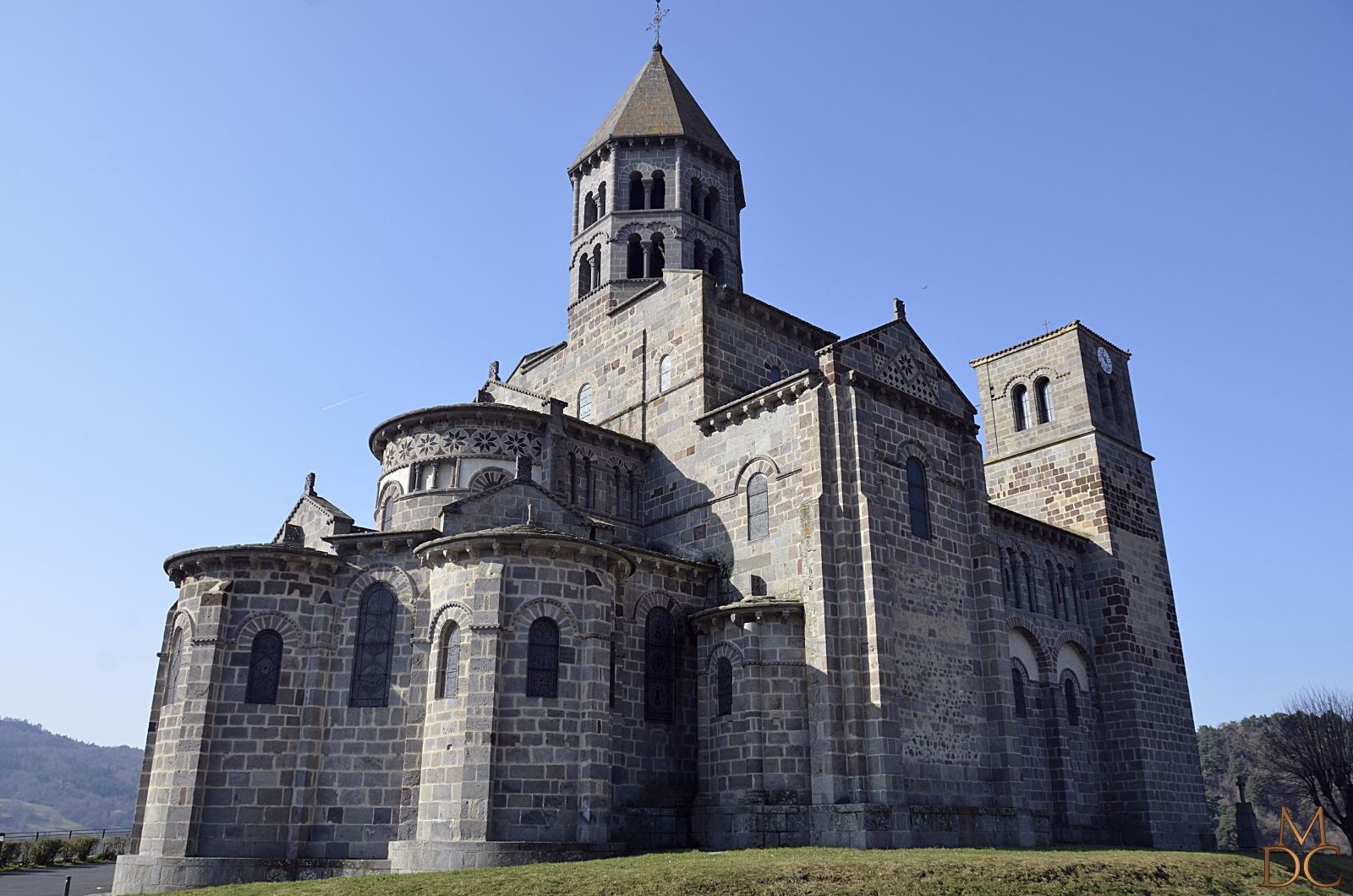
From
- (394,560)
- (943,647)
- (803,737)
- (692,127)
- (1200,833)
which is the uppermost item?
(692,127)

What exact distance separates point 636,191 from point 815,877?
27517 millimetres

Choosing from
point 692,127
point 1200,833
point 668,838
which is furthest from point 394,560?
point 1200,833

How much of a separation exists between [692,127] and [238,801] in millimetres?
28162

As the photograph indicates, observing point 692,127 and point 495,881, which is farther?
point 692,127

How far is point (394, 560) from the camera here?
82.3 ft

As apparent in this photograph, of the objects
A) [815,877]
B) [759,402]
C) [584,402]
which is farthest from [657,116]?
[815,877]

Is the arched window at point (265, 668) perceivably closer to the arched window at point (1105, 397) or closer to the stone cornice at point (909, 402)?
the stone cornice at point (909, 402)

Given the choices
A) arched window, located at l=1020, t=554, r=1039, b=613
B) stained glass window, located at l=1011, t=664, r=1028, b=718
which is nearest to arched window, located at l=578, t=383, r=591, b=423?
arched window, located at l=1020, t=554, r=1039, b=613

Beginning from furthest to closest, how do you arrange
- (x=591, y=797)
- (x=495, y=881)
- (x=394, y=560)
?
(x=394, y=560) → (x=591, y=797) → (x=495, y=881)

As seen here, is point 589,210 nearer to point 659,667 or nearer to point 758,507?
point 758,507

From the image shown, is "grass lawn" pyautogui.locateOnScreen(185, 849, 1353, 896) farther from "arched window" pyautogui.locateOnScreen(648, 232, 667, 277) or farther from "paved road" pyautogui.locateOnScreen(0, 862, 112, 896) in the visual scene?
"arched window" pyautogui.locateOnScreen(648, 232, 667, 277)

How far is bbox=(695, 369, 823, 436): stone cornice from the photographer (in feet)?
87.8

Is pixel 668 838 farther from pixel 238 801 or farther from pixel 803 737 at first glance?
pixel 238 801

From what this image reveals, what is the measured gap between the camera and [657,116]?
39094mm
